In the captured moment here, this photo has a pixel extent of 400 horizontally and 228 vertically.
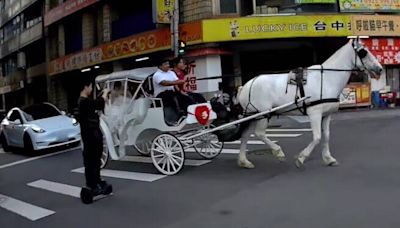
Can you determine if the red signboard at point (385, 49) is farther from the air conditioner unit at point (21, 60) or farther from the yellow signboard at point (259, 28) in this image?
the air conditioner unit at point (21, 60)

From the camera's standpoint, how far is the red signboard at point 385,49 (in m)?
25.0

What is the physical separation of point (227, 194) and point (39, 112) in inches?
409

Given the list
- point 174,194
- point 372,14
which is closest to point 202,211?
point 174,194

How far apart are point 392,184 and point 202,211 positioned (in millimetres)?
2931

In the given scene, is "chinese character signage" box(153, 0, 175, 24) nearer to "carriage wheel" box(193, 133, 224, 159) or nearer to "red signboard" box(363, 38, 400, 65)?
"red signboard" box(363, 38, 400, 65)

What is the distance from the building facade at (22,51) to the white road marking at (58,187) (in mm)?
35039

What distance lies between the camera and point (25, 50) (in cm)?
4919

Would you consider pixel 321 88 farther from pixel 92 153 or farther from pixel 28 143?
pixel 28 143

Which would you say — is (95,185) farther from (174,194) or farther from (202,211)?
→ (202,211)

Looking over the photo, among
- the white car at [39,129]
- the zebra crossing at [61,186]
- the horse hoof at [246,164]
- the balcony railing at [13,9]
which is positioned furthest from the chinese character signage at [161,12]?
the balcony railing at [13,9]

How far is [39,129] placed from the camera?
14.4 meters

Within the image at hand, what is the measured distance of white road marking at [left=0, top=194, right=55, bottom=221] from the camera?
23.5 ft

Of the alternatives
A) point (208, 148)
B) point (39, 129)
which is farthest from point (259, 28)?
point (208, 148)

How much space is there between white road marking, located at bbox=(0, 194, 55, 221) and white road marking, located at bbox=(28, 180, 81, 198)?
75 centimetres
